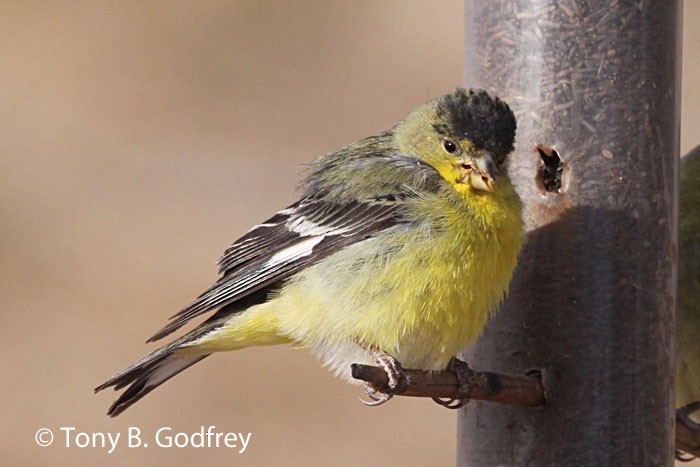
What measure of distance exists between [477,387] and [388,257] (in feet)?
1.42

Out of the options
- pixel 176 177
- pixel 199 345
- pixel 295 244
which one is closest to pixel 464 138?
pixel 295 244

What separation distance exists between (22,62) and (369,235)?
5.55 metres

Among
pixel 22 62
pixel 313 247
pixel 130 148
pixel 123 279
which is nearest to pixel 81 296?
pixel 123 279

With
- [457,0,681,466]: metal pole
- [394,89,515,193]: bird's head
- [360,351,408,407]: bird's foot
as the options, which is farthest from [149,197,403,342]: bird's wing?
[457,0,681,466]: metal pole

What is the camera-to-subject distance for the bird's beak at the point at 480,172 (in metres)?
3.98

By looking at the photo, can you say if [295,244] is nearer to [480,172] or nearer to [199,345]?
[199,345]

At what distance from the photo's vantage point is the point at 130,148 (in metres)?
→ 8.80

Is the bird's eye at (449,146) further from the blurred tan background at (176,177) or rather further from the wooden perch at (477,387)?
the blurred tan background at (176,177)

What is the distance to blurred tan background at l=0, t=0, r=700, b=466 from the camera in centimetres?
760

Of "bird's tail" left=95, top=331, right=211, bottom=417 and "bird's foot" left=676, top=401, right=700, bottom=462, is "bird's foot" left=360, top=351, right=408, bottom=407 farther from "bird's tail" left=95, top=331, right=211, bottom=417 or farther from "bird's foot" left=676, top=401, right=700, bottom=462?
"bird's foot" left=676, top=401, right=700, bottom=462

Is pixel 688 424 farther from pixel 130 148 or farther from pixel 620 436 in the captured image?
pixel 130 148

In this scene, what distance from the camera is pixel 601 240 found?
4.10 m

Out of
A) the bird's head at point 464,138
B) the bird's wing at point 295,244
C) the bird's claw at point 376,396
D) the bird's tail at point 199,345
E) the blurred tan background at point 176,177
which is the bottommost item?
the bird's claw at point 376,396

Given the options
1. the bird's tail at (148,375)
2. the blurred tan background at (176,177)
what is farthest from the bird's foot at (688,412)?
the blurred tan background at (176,177)
